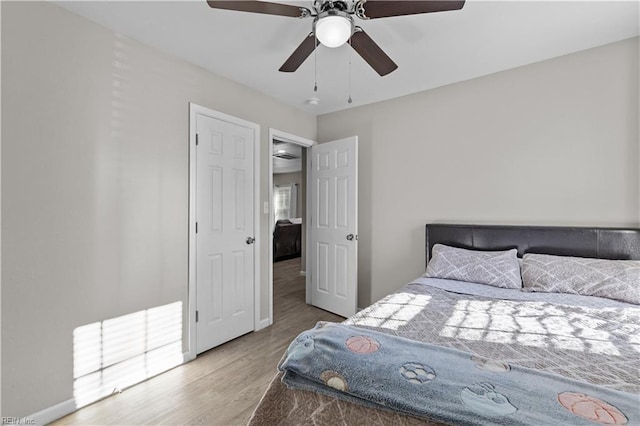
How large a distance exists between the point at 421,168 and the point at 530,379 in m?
2.46

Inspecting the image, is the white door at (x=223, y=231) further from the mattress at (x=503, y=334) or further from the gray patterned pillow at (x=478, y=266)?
the gray patterned pillow at (x=478, y=266)

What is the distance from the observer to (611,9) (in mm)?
1896

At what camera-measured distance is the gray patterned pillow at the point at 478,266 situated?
2.29m

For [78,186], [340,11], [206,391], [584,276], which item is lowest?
[206,391]

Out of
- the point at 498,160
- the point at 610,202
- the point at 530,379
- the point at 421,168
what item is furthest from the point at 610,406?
the point at 421,168

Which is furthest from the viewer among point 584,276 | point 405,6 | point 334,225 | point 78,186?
point 334,225

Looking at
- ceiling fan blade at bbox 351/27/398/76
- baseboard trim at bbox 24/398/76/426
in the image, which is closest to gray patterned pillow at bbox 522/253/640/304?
ceiling fan blade at bbox 351/27/398/76

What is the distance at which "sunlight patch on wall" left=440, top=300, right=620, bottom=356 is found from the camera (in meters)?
1.34

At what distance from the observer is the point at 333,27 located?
4.92 ft

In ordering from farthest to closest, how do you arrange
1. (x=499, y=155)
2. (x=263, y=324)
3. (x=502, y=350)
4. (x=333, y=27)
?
1. (x=263, y=324)
2. (x=499, y=155)
3. (x=333, y=27)
4. (x=502, y=350)

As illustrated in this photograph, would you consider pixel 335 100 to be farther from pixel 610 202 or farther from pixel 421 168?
pixel 610 202

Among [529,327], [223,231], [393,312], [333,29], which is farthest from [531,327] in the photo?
[223,231]

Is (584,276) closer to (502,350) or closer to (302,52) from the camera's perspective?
(502,350)

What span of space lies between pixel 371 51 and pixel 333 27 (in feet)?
1.28
